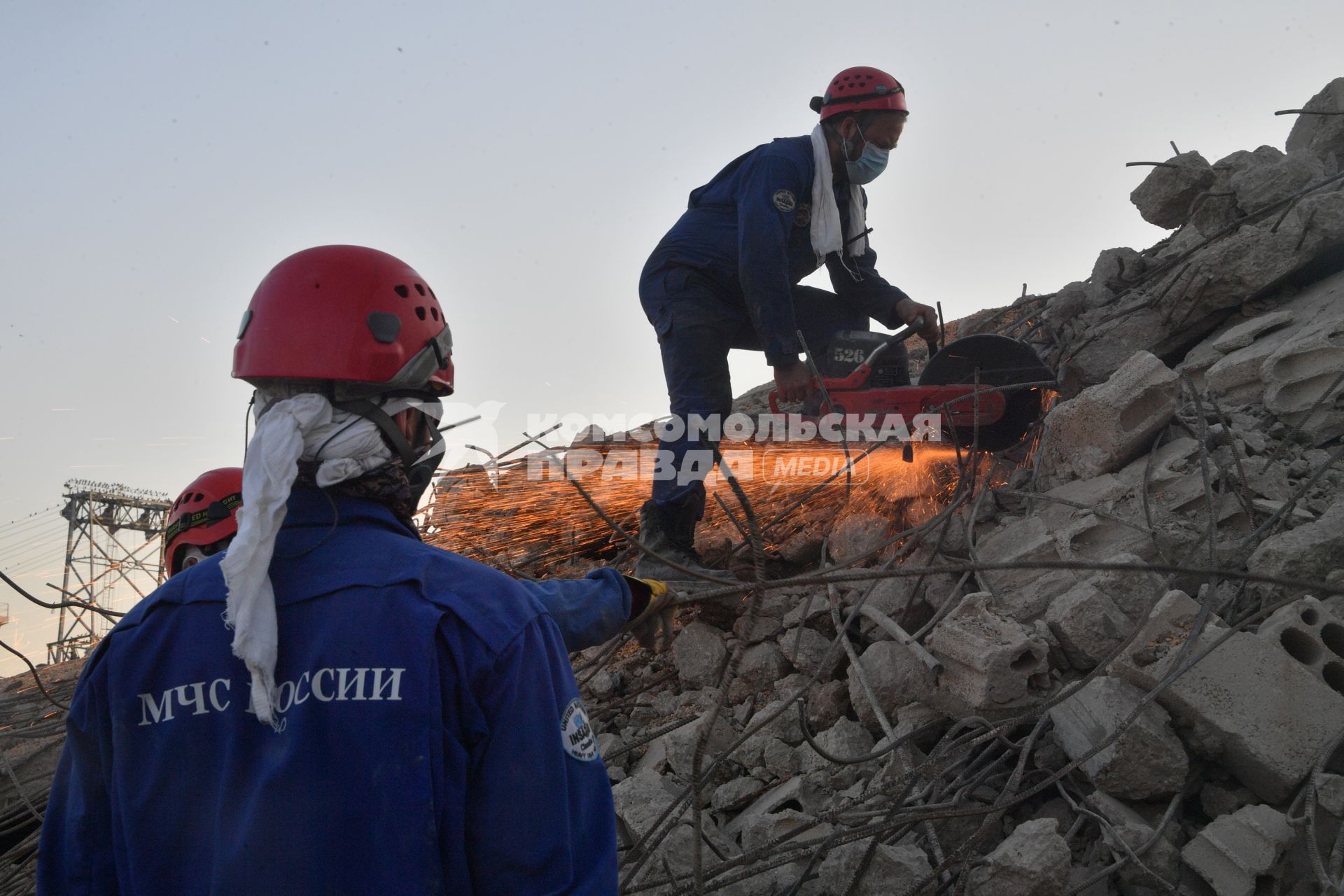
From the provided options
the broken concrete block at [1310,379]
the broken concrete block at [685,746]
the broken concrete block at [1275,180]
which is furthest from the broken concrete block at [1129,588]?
the broken concrete block at [1275,180]

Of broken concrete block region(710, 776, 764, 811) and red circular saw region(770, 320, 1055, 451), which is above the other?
red circular saw region(770, 320, 1055, 451)

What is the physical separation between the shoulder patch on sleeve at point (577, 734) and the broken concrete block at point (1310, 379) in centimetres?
345

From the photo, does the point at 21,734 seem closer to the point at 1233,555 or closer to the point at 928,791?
the point at 928,791

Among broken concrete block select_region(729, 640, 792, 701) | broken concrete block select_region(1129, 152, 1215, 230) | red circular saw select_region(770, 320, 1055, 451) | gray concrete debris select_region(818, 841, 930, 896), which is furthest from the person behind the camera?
Result: broken concrete block select_region(1129, 152, 1215, 230)

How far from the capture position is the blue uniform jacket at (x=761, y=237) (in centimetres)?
402

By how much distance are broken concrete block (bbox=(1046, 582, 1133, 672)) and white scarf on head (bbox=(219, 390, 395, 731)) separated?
231cm

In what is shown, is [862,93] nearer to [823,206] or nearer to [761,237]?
[823,206]

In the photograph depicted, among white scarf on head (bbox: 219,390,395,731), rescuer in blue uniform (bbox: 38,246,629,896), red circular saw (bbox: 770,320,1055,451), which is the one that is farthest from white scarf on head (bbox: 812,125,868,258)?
rescuer in blue uniform (bbox: 38,246,629,896)

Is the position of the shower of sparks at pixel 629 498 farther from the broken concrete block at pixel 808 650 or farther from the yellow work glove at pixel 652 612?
the yellow work glove at pixel 652 612

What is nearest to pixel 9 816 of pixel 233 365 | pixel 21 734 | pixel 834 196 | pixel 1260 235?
pixel 21 734

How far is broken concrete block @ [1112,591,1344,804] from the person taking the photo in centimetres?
228

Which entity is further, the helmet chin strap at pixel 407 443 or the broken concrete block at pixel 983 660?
the broken concrete block at pixel 983 660

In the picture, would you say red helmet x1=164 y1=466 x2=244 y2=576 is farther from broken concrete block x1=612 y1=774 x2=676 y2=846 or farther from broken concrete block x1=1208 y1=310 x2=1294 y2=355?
broken concrete block x1=1208 y1=310 x2=1294 y2=355

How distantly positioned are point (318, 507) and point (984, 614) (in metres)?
2.19
